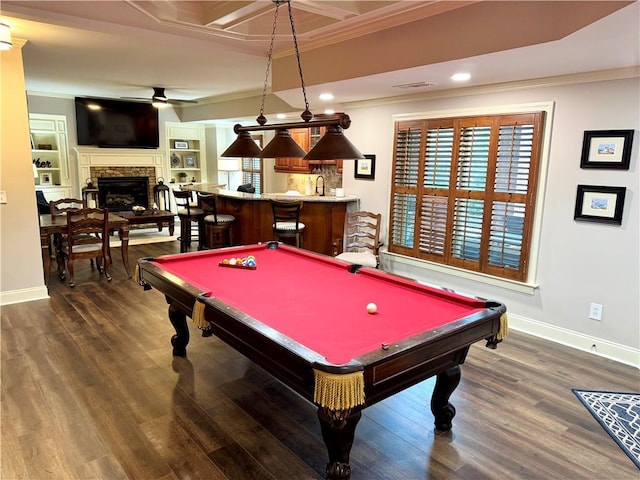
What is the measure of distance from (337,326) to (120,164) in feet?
27.1

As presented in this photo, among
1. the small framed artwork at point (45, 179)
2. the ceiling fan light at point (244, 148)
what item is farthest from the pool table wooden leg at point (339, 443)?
the small framed artwork at point (45, 179)

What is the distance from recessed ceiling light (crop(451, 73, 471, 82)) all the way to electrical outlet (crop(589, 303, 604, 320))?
2.28 metres

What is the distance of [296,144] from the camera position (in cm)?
325

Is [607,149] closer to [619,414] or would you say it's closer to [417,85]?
[417,85]

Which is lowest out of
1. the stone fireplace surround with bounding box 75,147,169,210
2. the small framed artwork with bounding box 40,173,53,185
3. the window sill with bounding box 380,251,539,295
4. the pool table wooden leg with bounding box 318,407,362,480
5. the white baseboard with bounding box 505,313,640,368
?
the white baseboard with bounding box 505,313,640,368

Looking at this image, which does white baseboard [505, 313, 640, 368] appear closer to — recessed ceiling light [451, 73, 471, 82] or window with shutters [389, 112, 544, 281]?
window with shutters [389, 112, 544, 281]

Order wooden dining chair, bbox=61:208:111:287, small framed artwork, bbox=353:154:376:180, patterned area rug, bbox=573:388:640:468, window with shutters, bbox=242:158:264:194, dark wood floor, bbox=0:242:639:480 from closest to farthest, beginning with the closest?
1. dark wood floor, bbox=0:242:639:480
2. patterned area rug, bbox=573:388:640:468
3. wooden dining chair, bbox=61:208:111:287
4. small framed artwork, bbox=353:154:376:180
5. window with shutters, bbox=242:158:264:194

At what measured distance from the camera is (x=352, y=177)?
5879 mm

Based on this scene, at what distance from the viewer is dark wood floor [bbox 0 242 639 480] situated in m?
2.29

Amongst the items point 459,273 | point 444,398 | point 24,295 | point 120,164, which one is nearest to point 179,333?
point 444,398

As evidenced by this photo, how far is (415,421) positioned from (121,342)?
2604mm

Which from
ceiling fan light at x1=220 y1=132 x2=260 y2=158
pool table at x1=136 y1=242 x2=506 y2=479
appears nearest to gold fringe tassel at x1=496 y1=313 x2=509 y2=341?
pool table at x1=136 y1=242 x2=506 y2=479

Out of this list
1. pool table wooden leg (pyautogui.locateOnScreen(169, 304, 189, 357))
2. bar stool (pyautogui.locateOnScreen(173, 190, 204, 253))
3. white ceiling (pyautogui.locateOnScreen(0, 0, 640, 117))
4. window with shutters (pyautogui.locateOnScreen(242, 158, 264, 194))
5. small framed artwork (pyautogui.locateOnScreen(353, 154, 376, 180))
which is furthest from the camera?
window with shutters (pyautogui.locateOnScreen(242, 158, 264, 194))

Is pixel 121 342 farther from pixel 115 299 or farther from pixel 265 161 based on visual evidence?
pixel 265 161
